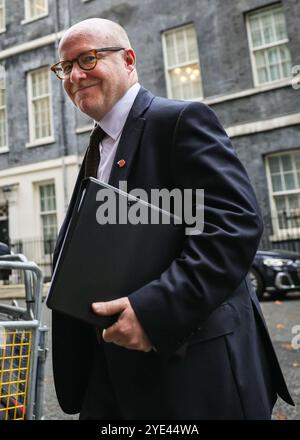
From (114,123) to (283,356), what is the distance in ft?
12.4

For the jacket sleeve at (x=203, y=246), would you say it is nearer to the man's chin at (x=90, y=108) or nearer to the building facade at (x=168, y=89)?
the man's chin at (x=90, y=108)

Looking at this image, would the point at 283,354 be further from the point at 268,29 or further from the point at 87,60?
the point at 268,29

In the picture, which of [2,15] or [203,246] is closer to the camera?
[203,246]

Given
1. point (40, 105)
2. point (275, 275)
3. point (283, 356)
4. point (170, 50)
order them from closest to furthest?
1. point (283, 356)
2. point (275, 275)
3. point (170, 50)
4. point (40, 105)

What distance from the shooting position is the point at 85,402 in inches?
60.0

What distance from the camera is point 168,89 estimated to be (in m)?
13.6

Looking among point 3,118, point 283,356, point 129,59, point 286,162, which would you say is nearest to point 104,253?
point 129,59

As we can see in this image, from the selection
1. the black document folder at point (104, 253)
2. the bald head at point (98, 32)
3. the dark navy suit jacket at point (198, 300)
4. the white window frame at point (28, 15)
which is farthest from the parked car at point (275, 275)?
the white window frame at point (28, 15)

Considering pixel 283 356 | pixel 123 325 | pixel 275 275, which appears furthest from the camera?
pixel 275 275

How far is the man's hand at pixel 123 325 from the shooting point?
3.55ft

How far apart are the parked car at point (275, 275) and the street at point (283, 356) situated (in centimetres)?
29

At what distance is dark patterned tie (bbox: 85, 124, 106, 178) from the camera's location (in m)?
1.55

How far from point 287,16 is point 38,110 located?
965 centimetres

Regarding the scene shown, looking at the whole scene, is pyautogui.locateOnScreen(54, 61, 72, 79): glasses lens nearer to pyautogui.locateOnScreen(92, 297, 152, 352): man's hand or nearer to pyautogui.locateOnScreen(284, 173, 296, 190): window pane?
pyautogui.locateOnScreen(92, 297, 152, 352): man's hand
